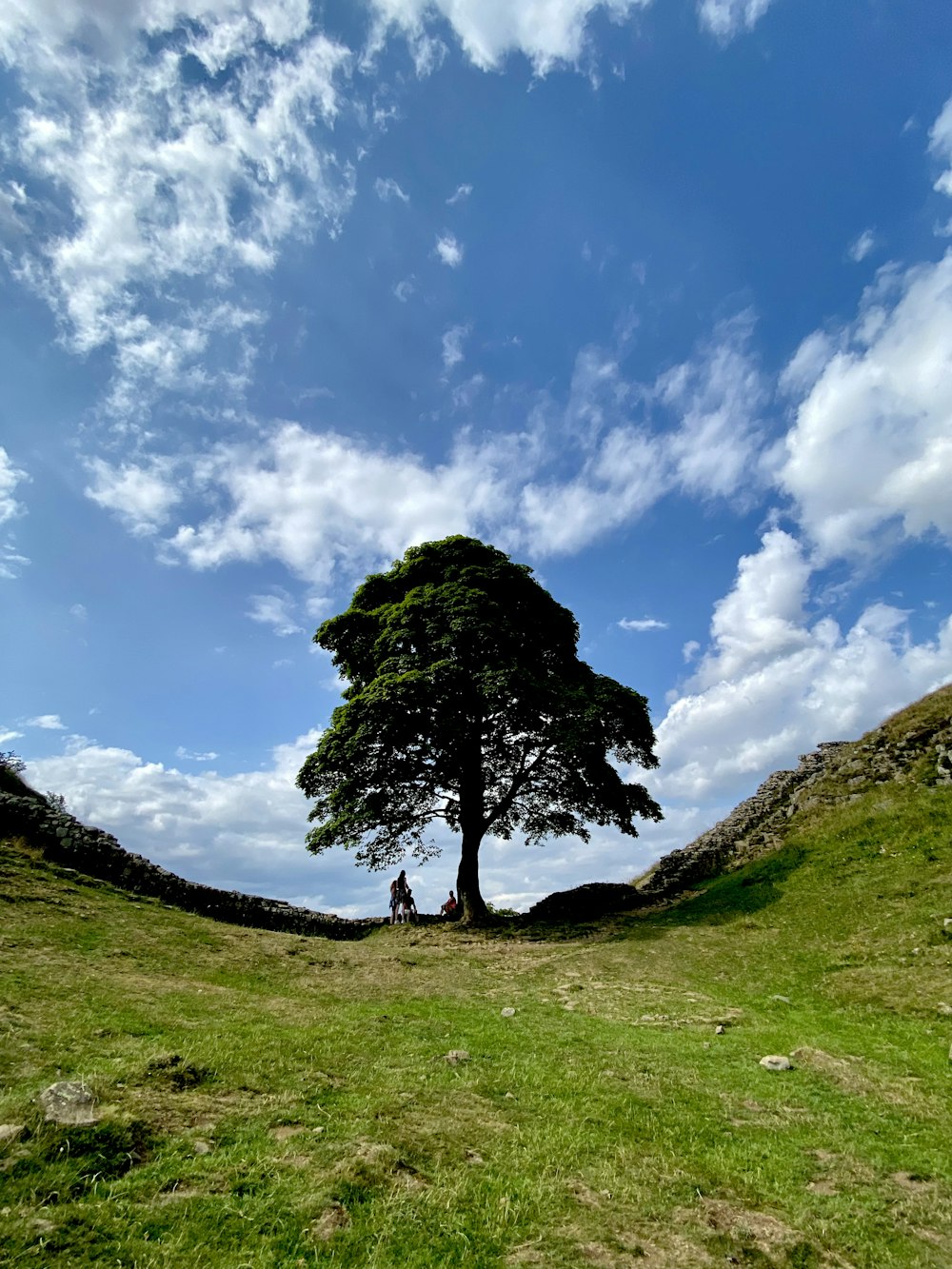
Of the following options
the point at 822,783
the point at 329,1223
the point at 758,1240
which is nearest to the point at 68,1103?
the point at 329,1223

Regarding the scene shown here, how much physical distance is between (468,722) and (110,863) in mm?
14148

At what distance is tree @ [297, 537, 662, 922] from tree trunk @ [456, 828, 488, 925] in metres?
0.06

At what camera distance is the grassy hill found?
5.20m

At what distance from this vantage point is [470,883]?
2800 centimetres

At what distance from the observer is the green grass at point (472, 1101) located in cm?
519

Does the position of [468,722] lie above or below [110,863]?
above

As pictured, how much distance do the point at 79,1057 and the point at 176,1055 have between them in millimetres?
1081

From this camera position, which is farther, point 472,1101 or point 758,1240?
point 472,1101

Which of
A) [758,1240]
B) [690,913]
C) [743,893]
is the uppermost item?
[743,893]

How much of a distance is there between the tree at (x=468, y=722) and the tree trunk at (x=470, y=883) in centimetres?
6

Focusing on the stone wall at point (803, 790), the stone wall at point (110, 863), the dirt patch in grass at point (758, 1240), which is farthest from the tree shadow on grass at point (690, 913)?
the dirt patch in grass at point (758, 1240)

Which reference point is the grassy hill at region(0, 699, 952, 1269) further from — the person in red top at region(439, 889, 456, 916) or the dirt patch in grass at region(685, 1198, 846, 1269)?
the person in red top at region(439, 889, 456, 916)

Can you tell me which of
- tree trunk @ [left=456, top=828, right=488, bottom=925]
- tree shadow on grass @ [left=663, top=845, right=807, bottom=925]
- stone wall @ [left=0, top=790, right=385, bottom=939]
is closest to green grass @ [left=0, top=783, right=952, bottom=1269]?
stone wall @ [left=0, top=790, right=385, bottom=939]

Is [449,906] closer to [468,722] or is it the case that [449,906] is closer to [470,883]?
[470,883]
